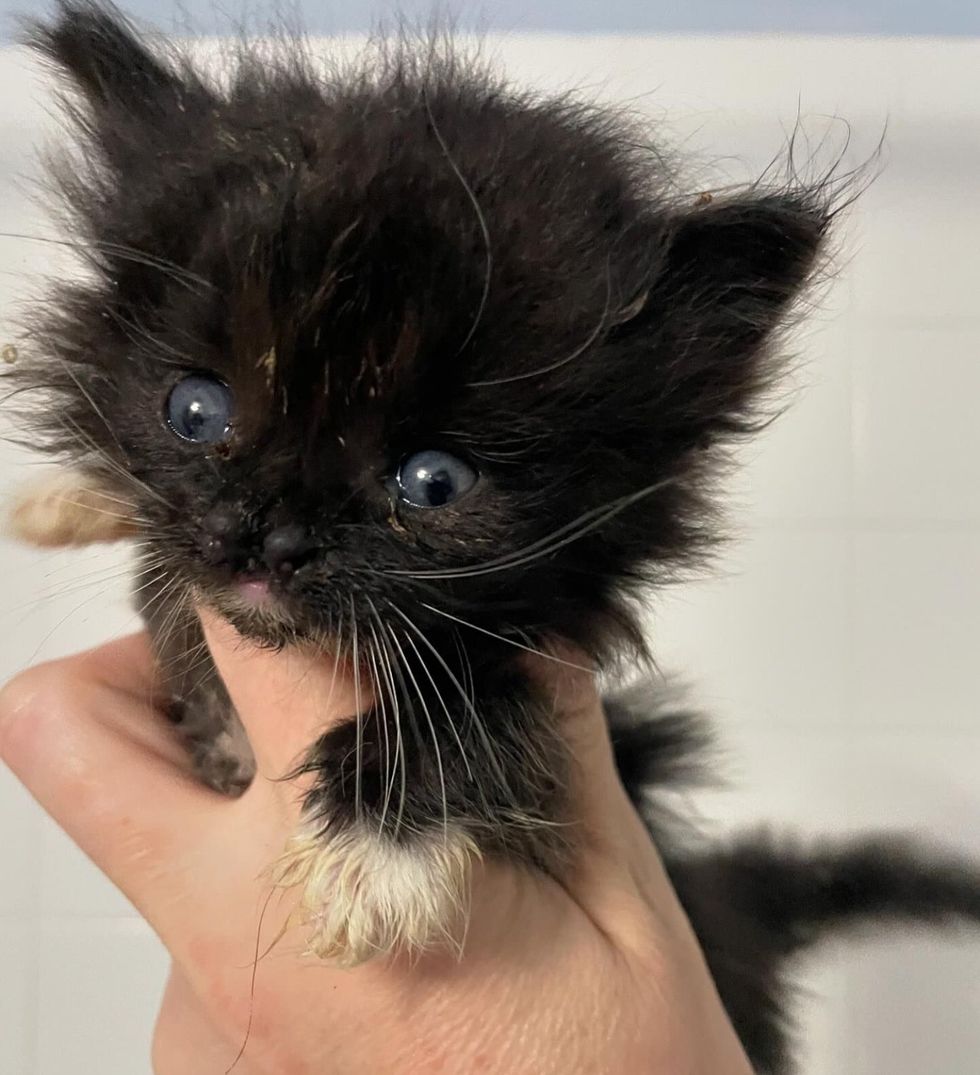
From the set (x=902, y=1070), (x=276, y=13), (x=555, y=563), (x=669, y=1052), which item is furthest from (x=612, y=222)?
(x=902, y=1070)

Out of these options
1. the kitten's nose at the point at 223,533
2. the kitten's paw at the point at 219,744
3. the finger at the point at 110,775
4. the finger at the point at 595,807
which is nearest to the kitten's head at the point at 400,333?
the kitten's nose at the point at 223,533

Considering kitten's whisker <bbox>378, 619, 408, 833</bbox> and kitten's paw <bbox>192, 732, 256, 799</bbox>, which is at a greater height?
kitten's whisker <bbox>378, 619, 408, 833</bbox>

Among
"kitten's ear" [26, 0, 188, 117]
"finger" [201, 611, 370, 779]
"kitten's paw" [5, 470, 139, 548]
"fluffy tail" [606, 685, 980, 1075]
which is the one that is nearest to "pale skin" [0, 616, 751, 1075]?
"finger" [201, 611, 370, 779]

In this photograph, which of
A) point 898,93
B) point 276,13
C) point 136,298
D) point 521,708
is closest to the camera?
point 136,298

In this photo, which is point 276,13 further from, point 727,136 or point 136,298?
point 727,136

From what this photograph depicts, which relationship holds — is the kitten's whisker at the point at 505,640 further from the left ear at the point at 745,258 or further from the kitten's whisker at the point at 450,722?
the left ear at the point at 745,258

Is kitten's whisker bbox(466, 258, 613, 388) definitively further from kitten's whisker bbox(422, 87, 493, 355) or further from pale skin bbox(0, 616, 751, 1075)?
pale skin bbox(0, 616, 751, 1075)
